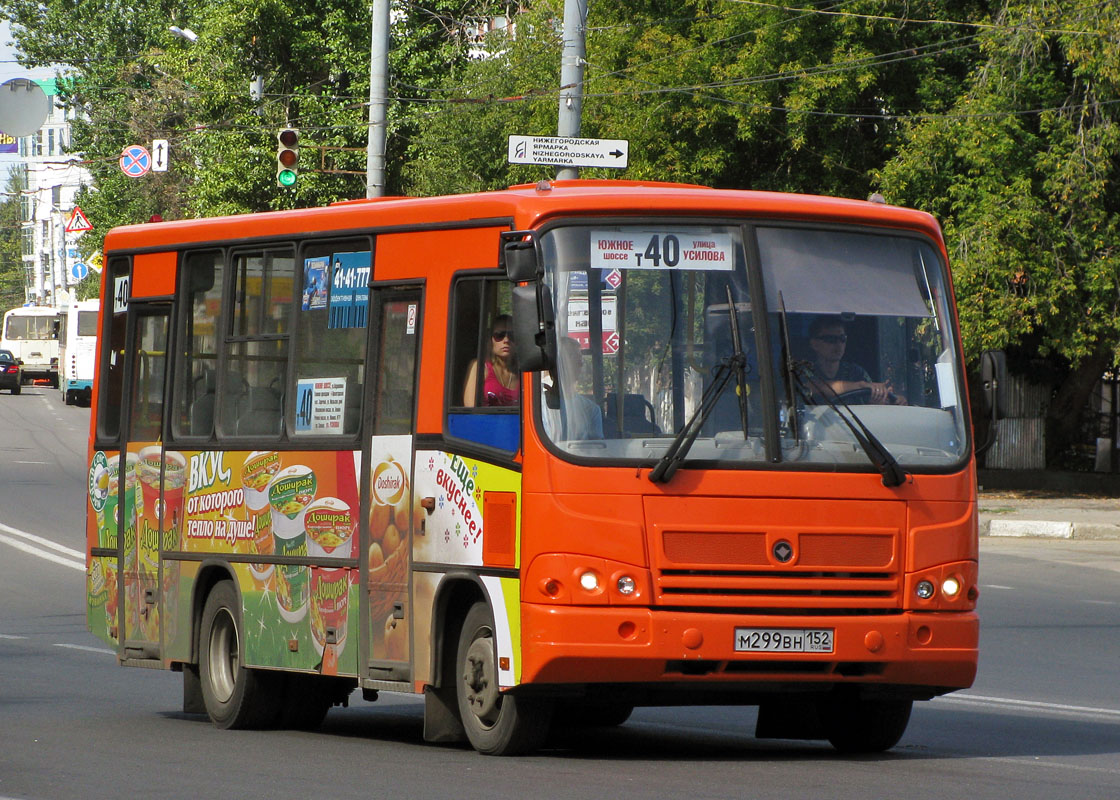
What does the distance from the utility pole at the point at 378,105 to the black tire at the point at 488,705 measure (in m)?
15.9

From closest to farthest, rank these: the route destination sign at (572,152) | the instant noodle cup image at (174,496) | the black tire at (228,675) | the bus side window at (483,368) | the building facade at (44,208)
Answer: the bus side window at (483,368) < the black tire at (228,675) < the instant noodle cup image at (174,496) < the route destination sign at (572,152) < the building facade at (44,208)

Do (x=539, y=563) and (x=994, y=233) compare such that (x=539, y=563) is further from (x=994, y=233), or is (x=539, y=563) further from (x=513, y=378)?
(x=994, y=233)

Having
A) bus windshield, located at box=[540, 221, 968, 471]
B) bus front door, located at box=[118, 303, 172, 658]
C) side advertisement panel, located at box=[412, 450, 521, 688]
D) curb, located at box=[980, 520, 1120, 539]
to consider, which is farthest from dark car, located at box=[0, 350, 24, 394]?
bus windshield, located at box=[540, 221, 968, 471]

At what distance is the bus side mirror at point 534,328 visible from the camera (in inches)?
328

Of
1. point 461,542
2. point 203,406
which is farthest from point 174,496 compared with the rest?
point 461,542

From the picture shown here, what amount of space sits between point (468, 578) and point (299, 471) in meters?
1.76

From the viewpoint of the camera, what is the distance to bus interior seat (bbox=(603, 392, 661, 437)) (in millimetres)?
8516

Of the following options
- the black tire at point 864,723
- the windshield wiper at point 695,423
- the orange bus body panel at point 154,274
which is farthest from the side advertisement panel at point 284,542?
the black tire at point 864,723

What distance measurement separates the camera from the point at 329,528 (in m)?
10.0

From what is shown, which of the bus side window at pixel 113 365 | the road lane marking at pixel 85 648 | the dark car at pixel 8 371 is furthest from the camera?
the dark car at pixel 8 371

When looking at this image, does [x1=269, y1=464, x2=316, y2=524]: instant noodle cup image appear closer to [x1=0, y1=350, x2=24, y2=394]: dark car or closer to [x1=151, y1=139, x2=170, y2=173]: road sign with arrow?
[x1=151, y1=139, x2=170, y2=173]: road sign with arrow

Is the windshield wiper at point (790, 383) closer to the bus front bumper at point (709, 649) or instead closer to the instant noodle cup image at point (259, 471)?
the bus front bumper at point (709, 649)

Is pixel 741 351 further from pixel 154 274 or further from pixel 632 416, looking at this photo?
pixel 154 274

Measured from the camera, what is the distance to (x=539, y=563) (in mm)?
8383
